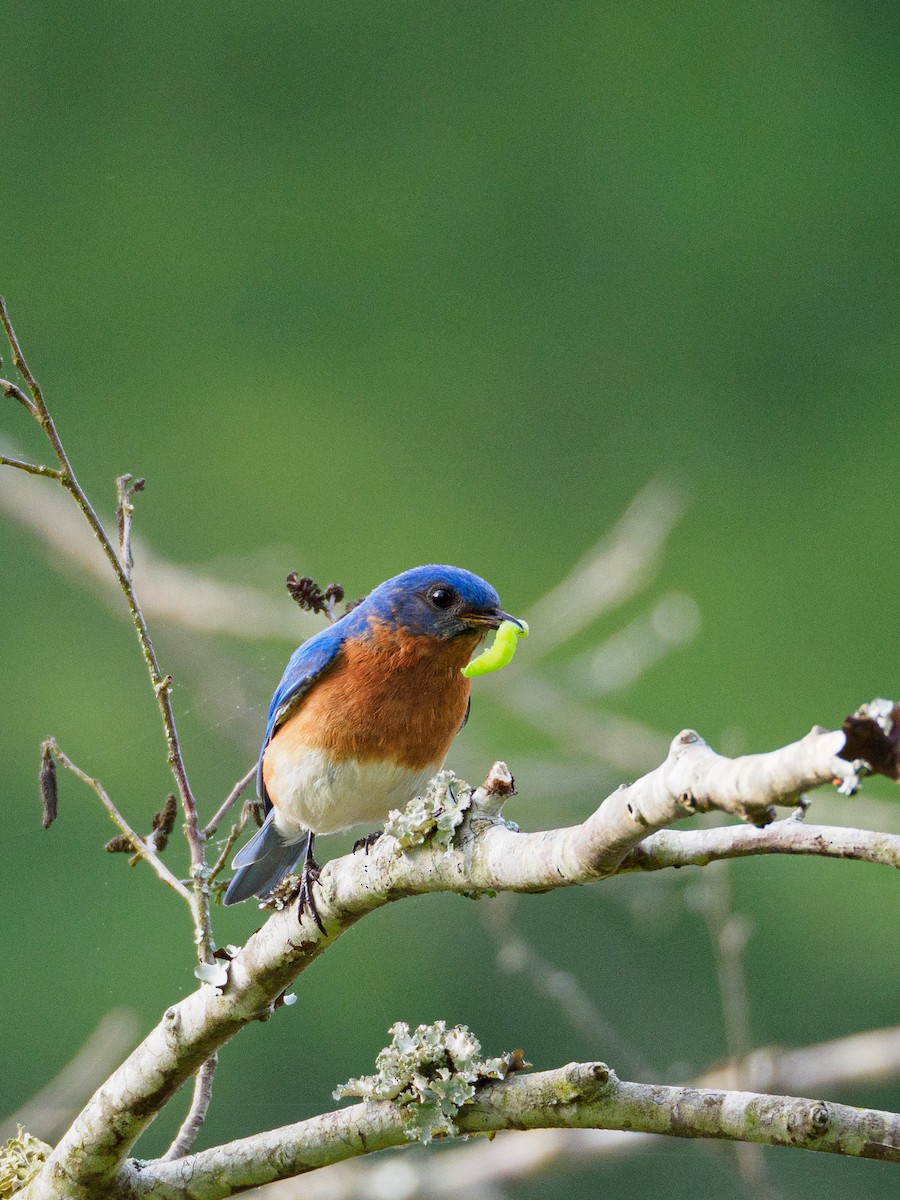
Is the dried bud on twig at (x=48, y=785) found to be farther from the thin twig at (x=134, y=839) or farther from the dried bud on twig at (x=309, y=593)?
the dried bud on twig at (x=309, y=593)

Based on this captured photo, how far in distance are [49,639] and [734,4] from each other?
11.2m

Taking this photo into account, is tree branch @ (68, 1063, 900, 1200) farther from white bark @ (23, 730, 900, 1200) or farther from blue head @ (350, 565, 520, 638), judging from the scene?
blue head @ (350, 565, 520, 638)

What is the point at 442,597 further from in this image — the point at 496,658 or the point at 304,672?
the point at 496,658

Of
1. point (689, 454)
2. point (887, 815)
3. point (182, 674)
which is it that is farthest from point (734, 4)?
point (887, 815)

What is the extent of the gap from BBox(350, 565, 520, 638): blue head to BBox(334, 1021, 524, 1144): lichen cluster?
1332mm

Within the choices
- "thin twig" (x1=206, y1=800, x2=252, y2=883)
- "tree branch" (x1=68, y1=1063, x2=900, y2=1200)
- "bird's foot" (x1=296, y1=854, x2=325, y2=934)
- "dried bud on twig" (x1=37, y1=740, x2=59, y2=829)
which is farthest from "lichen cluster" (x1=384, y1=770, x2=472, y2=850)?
"dried bud on twig" (x1=37, y1=740, x2=59, y2=829)

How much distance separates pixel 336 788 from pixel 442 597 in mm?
501

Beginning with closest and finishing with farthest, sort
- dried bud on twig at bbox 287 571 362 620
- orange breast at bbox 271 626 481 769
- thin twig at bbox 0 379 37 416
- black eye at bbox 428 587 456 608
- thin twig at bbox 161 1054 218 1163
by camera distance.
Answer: thin twig at bbox 0 379 37 416
thin twig at bbox 161 1054 218 1163
dried bud on twig at bbox 287 571 362 620
orange breast at bbox 271 626 481 769
black eye at bbox 428 587 456 608

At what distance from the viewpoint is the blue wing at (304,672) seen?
3352 mm

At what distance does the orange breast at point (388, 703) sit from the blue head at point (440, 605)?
30 mm

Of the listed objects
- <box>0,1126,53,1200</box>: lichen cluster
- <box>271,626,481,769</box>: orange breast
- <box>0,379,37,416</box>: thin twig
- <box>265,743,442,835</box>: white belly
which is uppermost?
<box>271,626,481,769</box>: orange breast

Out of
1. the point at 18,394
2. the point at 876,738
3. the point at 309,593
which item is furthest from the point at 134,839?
the point at 876,738

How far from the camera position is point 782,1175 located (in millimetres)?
8625

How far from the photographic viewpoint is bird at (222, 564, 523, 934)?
3.18 metres
